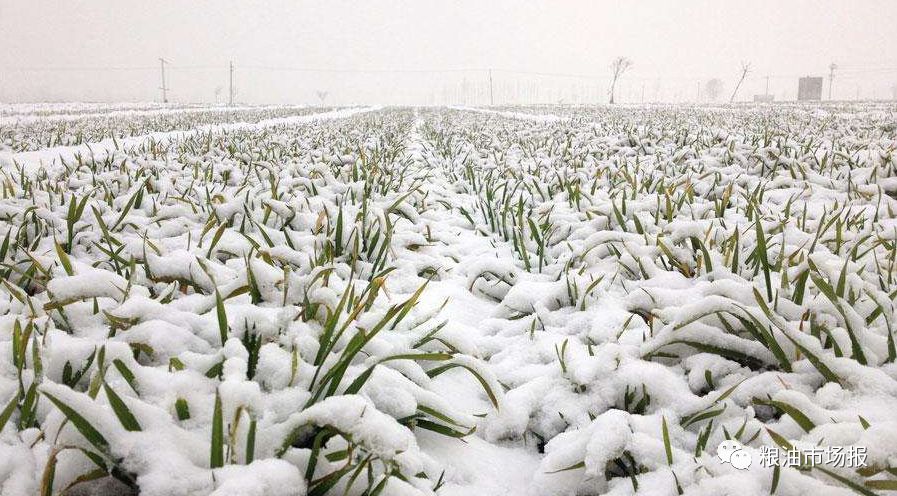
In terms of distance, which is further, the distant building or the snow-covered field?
the distant building

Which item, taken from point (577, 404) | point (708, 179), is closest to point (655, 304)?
point (577, 404)

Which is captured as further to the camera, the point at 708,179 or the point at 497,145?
the point at 497,145

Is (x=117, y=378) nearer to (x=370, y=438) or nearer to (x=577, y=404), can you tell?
(x=370, y=438)

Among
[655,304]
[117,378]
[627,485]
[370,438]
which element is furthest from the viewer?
[655,304]

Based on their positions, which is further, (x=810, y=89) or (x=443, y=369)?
(x=810, y=89)

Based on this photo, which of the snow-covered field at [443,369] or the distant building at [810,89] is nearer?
the snow-covered field at [443,369]

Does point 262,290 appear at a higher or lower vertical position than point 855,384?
higher

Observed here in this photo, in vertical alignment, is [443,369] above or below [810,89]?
below

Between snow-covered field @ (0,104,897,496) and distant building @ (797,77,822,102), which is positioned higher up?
distant building @ (797,77,822,102)

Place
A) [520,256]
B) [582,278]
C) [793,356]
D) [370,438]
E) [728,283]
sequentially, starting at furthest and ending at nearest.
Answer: [520,256]
[582,278]
[728,283]
[793,356]
[370,438]

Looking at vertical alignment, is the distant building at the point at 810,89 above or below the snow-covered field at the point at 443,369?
above

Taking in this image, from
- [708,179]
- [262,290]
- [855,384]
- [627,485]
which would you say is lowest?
[627,485]

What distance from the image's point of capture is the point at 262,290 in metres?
1.80

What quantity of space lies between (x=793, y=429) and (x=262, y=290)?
5.54 ft
